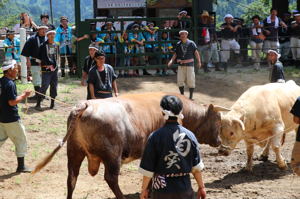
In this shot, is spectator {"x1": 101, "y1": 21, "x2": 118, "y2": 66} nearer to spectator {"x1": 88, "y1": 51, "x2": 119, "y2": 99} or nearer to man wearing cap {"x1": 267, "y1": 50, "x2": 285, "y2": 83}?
man wearing cap {"x1": 267, "y1": 50, "x2": 285, "y2": 83}

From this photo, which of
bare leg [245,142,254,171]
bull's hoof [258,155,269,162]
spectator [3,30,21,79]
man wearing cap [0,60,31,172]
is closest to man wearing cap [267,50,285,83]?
bull's hoof [258,155,269,162]

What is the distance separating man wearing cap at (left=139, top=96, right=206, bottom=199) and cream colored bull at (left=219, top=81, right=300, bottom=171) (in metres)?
3.72

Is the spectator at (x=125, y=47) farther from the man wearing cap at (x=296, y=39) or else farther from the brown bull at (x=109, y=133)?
the brown bull at (x=109, y=133)

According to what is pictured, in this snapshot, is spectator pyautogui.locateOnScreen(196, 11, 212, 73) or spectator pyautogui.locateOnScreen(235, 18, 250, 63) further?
spectator pyautogui.locateOnScreen(235, 18, 250, 63)

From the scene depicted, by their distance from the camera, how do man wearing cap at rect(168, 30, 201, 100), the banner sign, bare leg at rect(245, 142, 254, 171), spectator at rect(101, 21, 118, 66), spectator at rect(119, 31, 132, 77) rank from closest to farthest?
bare leg at rect(245, 142, 254, 171)
man wearing cap at rect(168, 30, 201, 100)
spectator at rect(101, 21, 118, 66)
spectator at rect(119, 31, 132, 77)
the banner sign

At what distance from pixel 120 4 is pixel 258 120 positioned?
11.6 metres

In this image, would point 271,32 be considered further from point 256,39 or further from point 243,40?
point 243,40

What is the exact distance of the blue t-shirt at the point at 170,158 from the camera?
5141mm

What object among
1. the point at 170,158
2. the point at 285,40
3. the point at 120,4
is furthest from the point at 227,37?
the point at 170,158

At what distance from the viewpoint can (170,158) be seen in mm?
5148

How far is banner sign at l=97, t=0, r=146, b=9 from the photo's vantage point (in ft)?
64.4

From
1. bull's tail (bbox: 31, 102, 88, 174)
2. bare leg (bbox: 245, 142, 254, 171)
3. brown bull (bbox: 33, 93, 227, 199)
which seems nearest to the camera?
bull's tail (bbox: 31, 102, 88, 174)


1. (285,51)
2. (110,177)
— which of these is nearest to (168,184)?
(110,177)

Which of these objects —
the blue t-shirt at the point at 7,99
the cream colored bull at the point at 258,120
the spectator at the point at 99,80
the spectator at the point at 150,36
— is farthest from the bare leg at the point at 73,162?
the spectator at the point at 150,36
